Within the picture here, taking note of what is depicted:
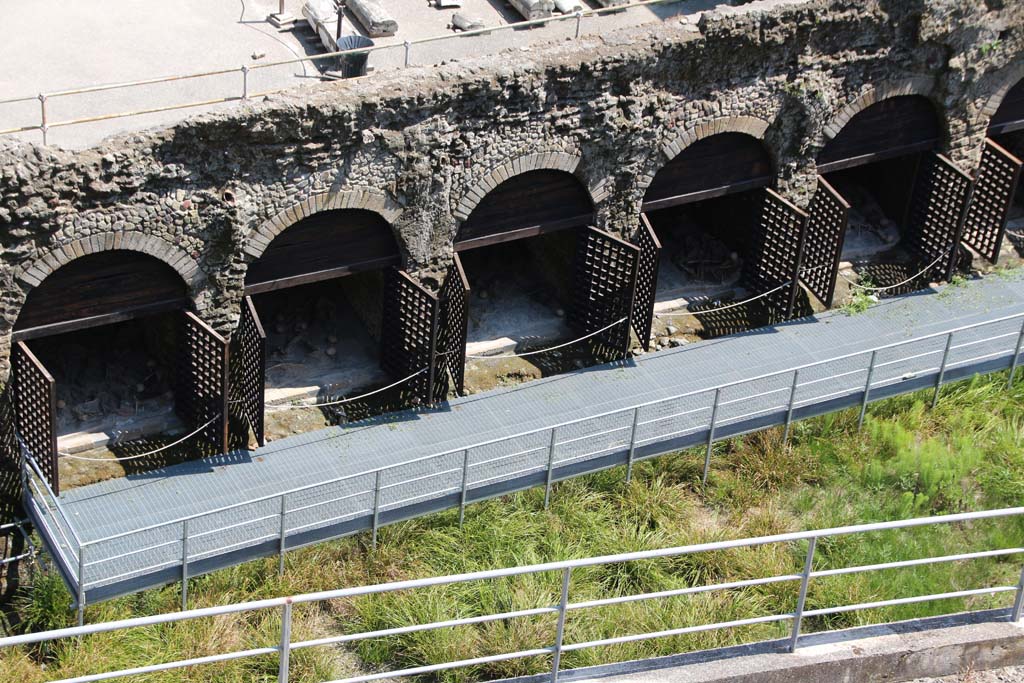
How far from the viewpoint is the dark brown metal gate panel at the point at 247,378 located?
712 inches

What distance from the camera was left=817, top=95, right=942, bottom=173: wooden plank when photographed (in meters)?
21.5

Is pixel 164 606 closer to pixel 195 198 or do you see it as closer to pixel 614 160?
pixel 195 198

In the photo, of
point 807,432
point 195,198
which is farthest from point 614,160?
point 195,198

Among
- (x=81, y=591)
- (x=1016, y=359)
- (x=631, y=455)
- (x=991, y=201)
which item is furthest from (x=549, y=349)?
(x=81, y=591)

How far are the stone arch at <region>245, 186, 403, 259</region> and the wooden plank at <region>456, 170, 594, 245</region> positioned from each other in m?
1.42

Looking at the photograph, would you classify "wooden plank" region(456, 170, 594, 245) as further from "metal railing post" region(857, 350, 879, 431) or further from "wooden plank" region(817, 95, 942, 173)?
"metal railing post" region(857, 350, 879, 431)

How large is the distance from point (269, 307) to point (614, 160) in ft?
15.4

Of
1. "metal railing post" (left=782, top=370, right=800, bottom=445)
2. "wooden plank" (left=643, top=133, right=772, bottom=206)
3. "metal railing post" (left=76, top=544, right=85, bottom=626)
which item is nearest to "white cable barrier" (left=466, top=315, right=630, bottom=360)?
"wooden plank" (left=643, top=133, right=772, bottom=206)

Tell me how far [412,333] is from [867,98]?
6844mm

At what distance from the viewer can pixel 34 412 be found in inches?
669

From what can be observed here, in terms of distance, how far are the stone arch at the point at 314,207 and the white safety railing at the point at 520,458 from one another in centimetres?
280

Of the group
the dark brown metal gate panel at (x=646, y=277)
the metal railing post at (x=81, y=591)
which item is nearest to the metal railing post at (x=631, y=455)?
the dark brown metal gate panel at (x=646, y=277)

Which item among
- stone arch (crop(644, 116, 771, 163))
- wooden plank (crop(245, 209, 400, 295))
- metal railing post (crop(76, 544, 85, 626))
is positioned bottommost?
metal railing post (crop(76, 544, 85, 626))

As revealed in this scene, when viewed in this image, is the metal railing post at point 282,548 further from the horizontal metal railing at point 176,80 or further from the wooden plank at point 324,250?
the horizontal metal railing at point 176,80
